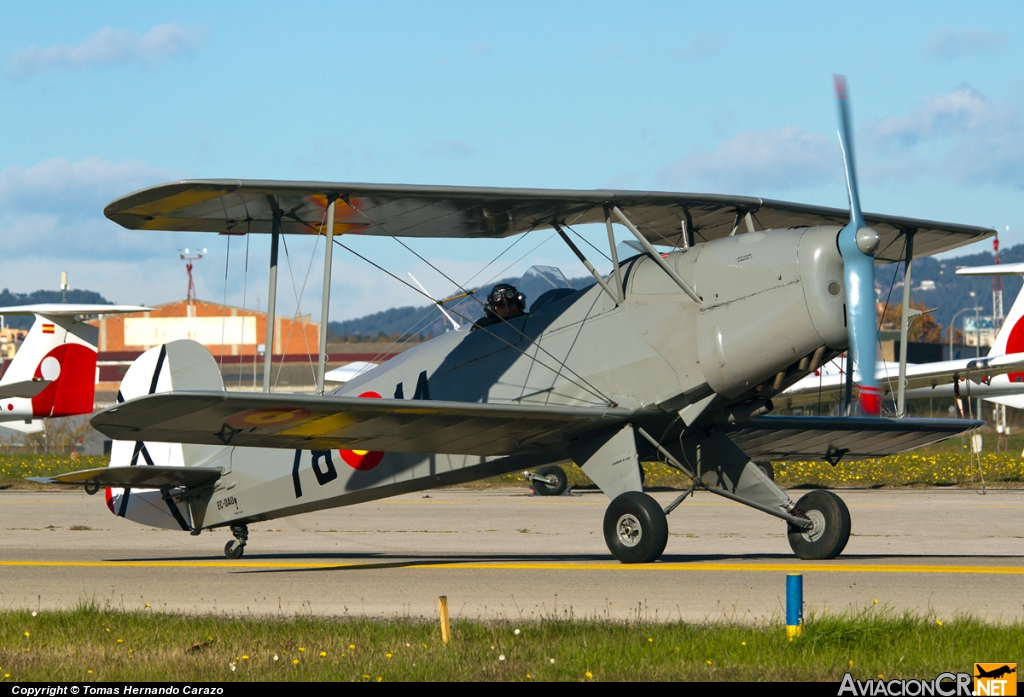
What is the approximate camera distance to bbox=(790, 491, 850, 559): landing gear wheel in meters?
10.7

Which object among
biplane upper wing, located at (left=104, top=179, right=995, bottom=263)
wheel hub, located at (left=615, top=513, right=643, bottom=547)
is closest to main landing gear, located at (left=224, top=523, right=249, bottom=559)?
biplane upper wing, located at (left=104, top=179, right=995, bottom=263)

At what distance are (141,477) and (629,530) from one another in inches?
225

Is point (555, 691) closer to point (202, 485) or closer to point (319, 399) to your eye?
point (319, 399)

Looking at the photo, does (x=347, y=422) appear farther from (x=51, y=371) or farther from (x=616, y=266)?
(x=51, y=371)

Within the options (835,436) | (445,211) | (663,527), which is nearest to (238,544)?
(445,211)

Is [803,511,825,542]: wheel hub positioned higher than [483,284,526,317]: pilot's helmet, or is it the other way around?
[483,284,526,317]: pilot's helmet

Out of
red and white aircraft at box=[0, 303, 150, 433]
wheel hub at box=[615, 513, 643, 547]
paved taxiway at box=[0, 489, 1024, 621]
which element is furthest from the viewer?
red and white aircraft at box=[0, 303, 150, 433]

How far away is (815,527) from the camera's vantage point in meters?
10.9

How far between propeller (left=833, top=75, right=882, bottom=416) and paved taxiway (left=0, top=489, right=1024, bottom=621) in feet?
5.21

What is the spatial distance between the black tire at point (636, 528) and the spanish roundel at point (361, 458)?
304 centimetres

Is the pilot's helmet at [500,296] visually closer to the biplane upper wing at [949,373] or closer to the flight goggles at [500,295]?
the flight goggles at [500,295]

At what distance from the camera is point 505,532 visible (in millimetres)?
17516

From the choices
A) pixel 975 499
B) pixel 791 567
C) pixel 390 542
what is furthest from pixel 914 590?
pixel 975 499

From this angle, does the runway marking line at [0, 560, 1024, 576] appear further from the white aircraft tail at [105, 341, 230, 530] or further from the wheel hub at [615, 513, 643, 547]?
the white aircraft tail at [105, 341, 230, 530]
